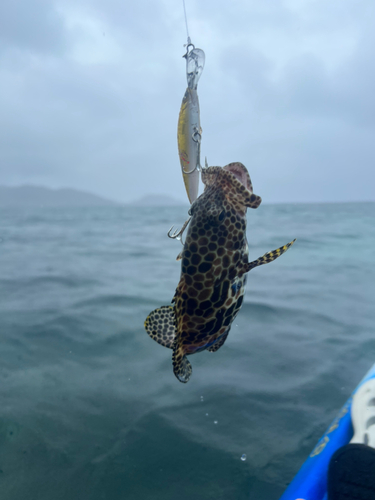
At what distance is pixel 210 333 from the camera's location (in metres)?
1.97

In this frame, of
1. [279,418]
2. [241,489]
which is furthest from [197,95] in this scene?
[279,418]

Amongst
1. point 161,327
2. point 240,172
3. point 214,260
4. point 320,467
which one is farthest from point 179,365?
point 320,467

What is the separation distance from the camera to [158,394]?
6.19 m

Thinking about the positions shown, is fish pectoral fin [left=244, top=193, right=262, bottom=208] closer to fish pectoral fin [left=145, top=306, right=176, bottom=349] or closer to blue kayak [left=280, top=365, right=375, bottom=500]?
fish pectoral fin [left=145, top=306, right=176, bottom=349]

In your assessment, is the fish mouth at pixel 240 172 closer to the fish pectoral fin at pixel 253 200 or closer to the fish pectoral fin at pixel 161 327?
the fish pectoral fin at pixel 253 200

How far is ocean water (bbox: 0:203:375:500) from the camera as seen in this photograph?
468cm

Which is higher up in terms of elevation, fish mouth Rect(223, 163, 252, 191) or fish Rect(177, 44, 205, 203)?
fish Rect(177, 44, 205, 203)

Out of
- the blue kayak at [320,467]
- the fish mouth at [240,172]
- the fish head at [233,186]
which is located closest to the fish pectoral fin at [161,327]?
the fish head at [233,186]

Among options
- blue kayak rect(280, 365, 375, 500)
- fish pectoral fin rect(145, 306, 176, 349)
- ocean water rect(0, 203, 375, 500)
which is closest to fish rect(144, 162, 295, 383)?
fish pectoral fin rect(145, 306, 176, 349)

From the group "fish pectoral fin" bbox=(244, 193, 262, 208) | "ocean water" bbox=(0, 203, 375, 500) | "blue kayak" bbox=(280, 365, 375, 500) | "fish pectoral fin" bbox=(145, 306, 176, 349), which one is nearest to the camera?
"fish pectoral fin" bbox=(244, 193, 262, 208)

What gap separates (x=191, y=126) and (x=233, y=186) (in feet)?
1.31

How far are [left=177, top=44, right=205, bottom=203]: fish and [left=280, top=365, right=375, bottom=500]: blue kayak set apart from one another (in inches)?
129

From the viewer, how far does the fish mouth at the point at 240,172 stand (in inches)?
76.0

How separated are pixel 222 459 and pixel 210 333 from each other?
3.80m
